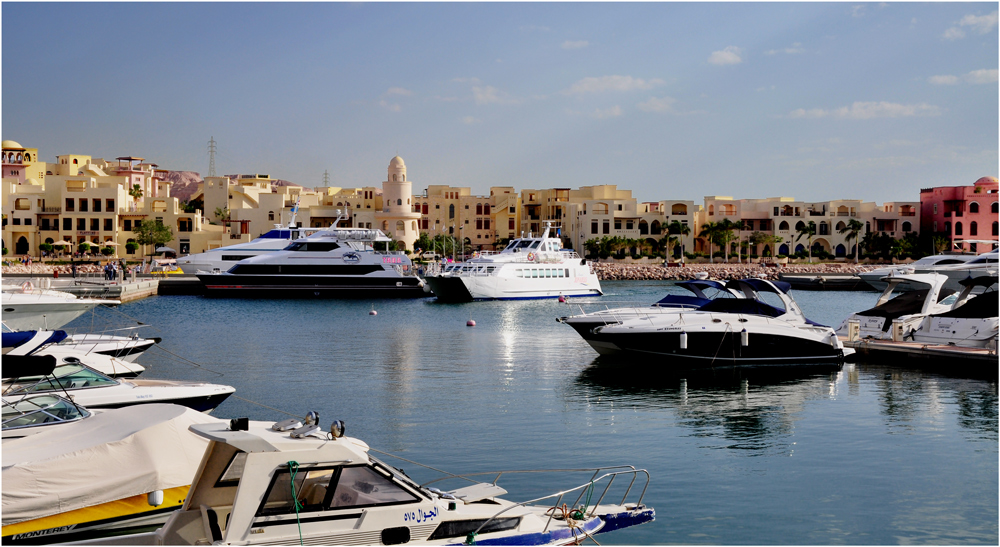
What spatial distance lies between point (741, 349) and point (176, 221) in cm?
7333

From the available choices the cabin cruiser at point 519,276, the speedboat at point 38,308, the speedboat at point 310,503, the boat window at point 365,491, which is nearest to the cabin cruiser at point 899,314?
the speedboat at point 38,308

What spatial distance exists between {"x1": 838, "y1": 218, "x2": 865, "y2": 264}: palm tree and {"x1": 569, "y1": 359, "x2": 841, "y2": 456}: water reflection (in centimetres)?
7640

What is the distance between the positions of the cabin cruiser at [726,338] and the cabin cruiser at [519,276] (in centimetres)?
2706

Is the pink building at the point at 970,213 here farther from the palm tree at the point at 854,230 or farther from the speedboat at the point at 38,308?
the speedboat at the point at 38,308

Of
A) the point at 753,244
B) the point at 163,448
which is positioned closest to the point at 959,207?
the point at 753,244

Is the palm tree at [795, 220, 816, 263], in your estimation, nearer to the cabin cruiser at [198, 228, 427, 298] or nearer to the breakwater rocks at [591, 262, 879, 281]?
the breakwater rocks at [591, 262, 879, 281]

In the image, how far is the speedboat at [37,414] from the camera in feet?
34.5

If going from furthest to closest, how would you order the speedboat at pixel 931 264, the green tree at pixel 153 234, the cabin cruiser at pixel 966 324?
the green tree at pixel 153 234 < the speedboat at pixel 931 264 < the cabin cruiser at pixel 966 324

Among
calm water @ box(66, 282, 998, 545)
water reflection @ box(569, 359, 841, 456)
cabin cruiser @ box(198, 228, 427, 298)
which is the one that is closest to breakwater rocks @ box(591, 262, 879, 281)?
cabin cruiser @ box(198, 228, 427, 298)

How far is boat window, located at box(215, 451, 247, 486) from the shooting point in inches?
302

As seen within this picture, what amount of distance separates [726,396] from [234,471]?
14824 millimetres

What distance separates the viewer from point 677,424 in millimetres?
17234

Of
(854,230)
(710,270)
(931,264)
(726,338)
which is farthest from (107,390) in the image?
(854,230)

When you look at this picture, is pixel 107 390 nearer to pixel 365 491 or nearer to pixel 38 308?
pixel 365 491
